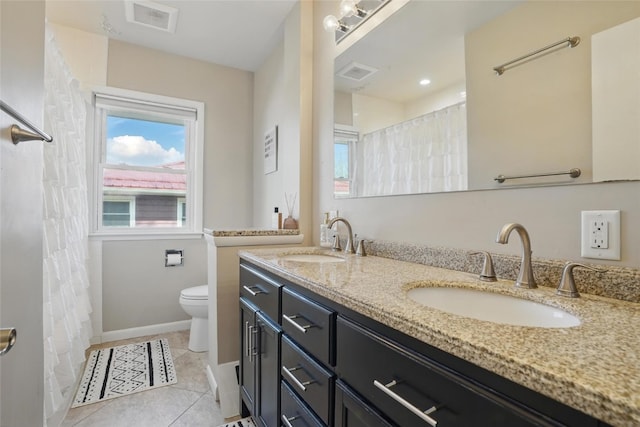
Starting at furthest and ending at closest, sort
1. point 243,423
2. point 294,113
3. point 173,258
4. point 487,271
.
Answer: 1. point 173,258
2. point 294,113
3. point 243,423
4. point 487,271

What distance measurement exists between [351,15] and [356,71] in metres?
0.31

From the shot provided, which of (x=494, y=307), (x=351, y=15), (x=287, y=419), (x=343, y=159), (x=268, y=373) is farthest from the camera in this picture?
(x=343, y=159)

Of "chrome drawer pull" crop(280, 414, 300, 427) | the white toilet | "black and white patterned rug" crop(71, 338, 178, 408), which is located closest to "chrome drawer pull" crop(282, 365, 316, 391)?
"chrome drawer pull" crop(280, 414, 300, 427)

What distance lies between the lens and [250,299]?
147 centimetres

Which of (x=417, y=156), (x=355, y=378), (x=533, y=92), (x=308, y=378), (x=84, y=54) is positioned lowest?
(x=308, y=378)

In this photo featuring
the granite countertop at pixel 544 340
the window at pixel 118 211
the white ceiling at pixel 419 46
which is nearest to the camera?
the granite countertop at pixel 544 340

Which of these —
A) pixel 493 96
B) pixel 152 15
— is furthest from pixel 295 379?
pixel 152 15

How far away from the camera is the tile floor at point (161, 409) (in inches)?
62.4

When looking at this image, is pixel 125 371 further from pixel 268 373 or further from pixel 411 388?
pixel 411 388

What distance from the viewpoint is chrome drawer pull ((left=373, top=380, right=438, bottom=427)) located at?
21.0 inches

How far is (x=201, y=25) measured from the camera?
2.38 m

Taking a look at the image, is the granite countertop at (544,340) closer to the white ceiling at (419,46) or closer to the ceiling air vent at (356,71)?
the white ceiling at (419,46)

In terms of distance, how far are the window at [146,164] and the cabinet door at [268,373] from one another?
190 centimetres

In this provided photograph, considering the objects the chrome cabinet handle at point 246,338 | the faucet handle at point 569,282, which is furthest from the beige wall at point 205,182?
the faucet handle at point 569,282
